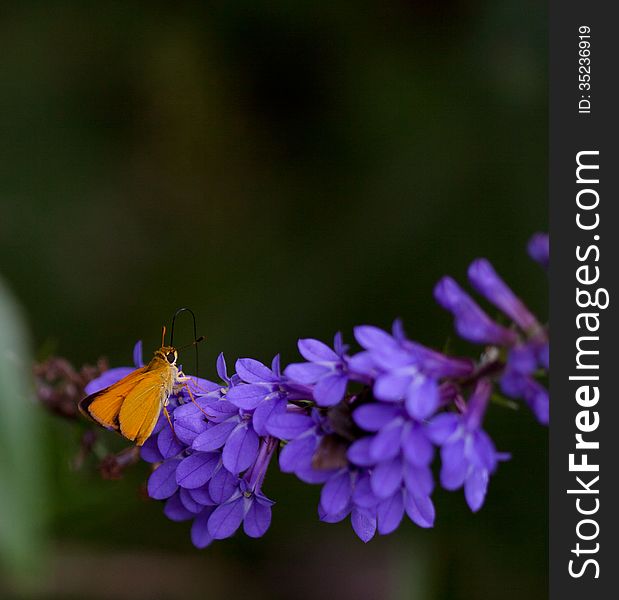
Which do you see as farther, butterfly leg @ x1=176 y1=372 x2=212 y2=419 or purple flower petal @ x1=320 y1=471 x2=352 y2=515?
butterfly leg @ x1=176 y1=372 x2=212 y2=419

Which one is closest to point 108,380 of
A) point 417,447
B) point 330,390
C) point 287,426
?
point 287,426

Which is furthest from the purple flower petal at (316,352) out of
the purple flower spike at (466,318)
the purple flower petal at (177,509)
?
the purple flower petal at (177,509)

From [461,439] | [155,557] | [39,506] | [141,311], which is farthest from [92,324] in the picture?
[461,439]

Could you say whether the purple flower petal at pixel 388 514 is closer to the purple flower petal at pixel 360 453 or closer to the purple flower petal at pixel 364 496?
the purple flower petal at pixel 364 496

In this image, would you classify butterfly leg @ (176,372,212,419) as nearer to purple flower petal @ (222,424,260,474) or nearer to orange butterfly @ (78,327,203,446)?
orange butterfly @ (78,327,203,446)

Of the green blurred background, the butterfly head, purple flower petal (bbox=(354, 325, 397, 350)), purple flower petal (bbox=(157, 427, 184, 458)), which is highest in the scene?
the green blurred background

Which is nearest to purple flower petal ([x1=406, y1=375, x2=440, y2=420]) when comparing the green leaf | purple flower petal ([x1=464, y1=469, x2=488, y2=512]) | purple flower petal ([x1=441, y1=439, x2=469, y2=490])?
purple flower petal ([x1=441, y1=439, x2=469, y2=490])

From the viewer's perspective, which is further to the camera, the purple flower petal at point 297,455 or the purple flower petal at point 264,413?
the purple flower petal at point 264,413
